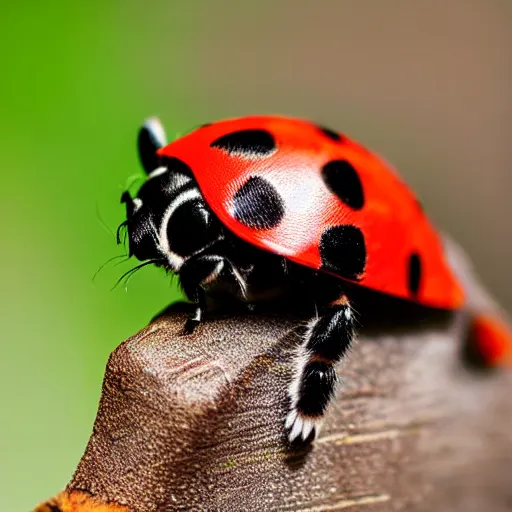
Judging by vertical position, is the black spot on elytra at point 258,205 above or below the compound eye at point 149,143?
below

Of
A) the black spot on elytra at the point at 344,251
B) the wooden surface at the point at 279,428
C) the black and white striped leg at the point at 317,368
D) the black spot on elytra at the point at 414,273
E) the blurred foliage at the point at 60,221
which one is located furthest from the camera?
the blurred foliage at the point at 60,221

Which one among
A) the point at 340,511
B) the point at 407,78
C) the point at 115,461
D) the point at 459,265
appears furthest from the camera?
the point at 407,78

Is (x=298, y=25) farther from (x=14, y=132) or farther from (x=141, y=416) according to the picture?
(x=141, y=416)

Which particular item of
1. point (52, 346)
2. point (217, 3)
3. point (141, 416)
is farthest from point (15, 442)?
point (217, 3)

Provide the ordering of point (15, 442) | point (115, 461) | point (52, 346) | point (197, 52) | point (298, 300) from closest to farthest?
point (115, 461) < point (298, 300) < point (15, 442) < point (52, 346) < point (197, 52)

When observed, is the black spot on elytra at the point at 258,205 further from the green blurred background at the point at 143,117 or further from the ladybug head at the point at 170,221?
the green blurred background at the point at 143,117

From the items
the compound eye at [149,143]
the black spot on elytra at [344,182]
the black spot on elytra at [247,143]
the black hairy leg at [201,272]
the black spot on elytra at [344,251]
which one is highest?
the black spot on elytra at [247,143]

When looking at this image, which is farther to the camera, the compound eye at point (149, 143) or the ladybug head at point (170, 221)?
the compound eye at point (149, 143)

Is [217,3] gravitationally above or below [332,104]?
above

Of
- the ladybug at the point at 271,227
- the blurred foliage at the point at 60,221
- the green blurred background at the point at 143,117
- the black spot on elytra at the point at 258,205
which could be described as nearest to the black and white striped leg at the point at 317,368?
the ladybug at the point at 271,227
